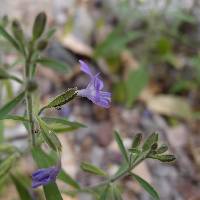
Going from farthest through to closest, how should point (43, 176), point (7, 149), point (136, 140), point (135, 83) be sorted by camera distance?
point (135, 83) < point (7, 149) < point (136, 140) < point (43, 176)

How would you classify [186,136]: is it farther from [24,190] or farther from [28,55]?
[28,55]

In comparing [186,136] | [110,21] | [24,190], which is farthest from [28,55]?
[110,21]

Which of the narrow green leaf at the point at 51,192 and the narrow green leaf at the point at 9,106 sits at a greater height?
the narrow green leaf at the point at 9,106

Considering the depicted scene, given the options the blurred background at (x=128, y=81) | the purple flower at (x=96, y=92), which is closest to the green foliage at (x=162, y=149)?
the purple flower at (x=96, y=92)

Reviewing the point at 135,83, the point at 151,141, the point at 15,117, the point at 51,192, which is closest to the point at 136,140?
the point at 151,141

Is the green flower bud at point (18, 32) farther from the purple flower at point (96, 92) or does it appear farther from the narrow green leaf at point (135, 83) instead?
the narrow green leaf at point (135, 83)

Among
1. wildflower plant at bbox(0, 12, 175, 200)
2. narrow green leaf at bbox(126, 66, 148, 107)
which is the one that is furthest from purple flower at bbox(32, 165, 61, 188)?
narrow green leaf at bbox(126, 66, 148, 107)

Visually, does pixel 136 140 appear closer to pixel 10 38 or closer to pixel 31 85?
pixel 31 85
